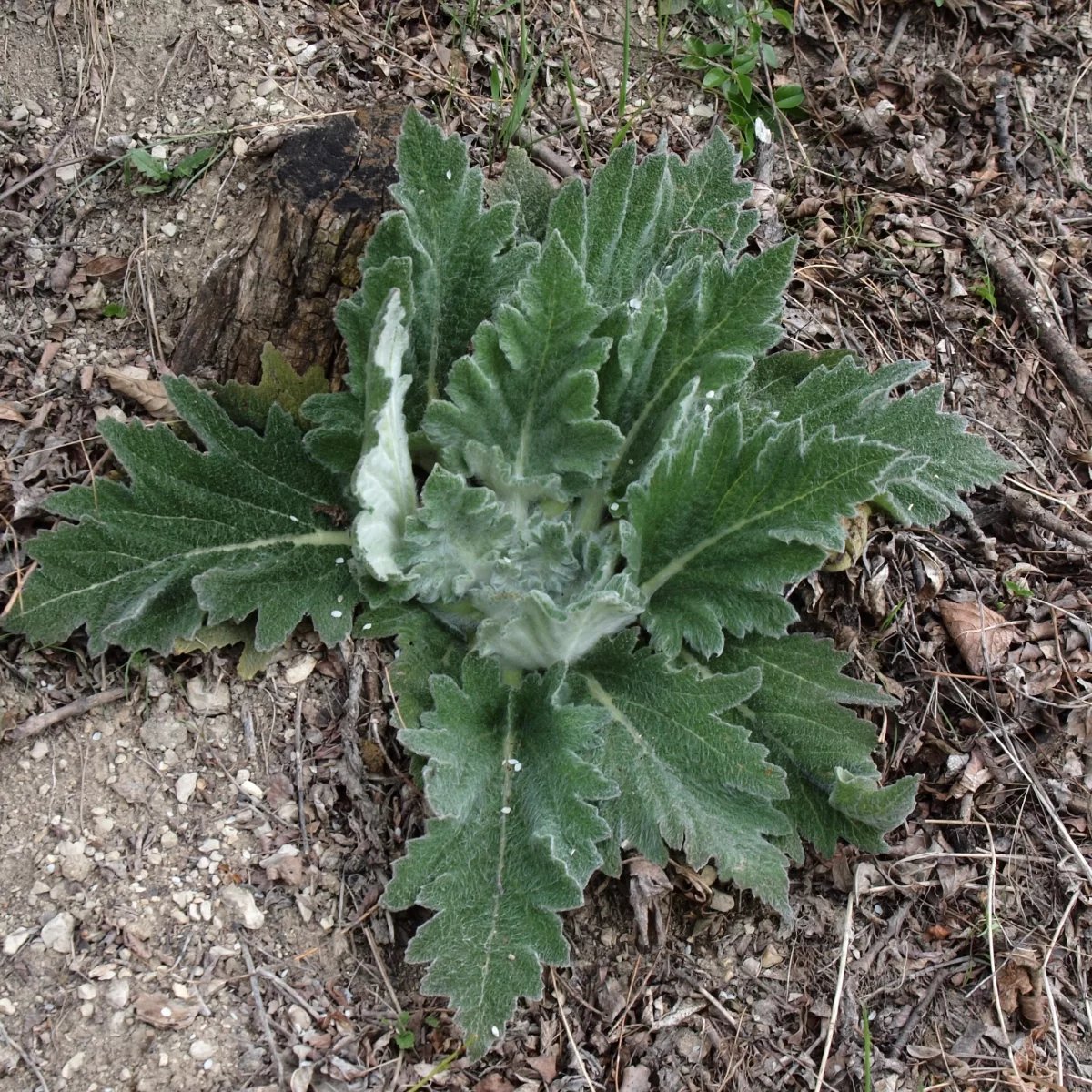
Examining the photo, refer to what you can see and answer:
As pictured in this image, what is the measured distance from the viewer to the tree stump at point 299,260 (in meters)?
2.64

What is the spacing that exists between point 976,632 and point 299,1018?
1970 mm

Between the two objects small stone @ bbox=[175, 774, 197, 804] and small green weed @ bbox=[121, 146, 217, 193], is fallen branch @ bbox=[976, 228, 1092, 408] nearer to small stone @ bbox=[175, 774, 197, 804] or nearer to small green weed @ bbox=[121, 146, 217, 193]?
small green weed @ bbox=[121, 146, 217, 193]

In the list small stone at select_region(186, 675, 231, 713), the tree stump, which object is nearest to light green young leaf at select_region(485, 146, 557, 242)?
the tree stump

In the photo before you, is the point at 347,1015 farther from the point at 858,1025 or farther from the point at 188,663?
the point at 858,1025

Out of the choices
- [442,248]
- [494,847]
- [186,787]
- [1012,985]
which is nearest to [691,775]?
[494,847]

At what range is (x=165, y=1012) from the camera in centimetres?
209

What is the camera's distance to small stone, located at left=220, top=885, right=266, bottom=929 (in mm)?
2236

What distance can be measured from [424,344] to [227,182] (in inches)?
31.9

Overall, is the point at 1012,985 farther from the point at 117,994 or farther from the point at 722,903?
the point at 117,994

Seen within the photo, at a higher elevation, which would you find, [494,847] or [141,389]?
[141,389]

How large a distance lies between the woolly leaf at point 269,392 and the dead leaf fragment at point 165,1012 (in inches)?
51.8

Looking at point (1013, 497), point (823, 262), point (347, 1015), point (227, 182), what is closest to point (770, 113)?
point (823, 262)

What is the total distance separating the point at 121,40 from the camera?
2951 millimetres

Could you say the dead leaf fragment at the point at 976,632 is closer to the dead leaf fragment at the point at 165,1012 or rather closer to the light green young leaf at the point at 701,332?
the light green young leaf at the point at 701,332
